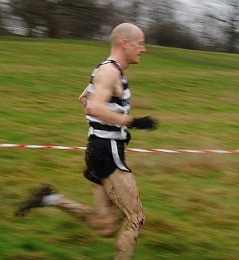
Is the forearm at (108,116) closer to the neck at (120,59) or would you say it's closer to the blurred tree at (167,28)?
the neck at (120,59)

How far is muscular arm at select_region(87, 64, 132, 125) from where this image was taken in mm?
4039

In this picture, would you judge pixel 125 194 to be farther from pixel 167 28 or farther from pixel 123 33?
pixel 167 28

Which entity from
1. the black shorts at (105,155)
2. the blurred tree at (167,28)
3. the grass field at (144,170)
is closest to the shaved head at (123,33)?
the black shorts at (105,155)

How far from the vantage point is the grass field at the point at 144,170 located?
5.30 m

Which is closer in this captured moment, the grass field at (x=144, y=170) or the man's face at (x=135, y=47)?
the man's face at (x=135, y=47)

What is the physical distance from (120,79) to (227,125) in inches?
344

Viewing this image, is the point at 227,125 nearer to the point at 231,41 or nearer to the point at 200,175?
the point at 200,175

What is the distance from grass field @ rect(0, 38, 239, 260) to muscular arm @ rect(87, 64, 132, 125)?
1413 millimetres

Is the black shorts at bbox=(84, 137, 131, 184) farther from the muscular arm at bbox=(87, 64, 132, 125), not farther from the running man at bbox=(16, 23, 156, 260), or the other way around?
the muscular arm at bbox=(87, 64, 132, 125)

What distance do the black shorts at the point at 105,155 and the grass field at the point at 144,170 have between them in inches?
37.4

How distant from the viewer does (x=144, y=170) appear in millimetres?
8180

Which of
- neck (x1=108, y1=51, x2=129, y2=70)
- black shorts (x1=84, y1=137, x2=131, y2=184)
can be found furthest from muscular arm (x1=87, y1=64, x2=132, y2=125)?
black shorts (x1=84, y1=137, x2=131, y2=184)

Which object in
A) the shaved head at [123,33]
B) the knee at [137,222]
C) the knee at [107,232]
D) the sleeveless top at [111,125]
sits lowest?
the knee at [107,232]

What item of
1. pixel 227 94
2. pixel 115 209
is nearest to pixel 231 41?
pixel 227 94
